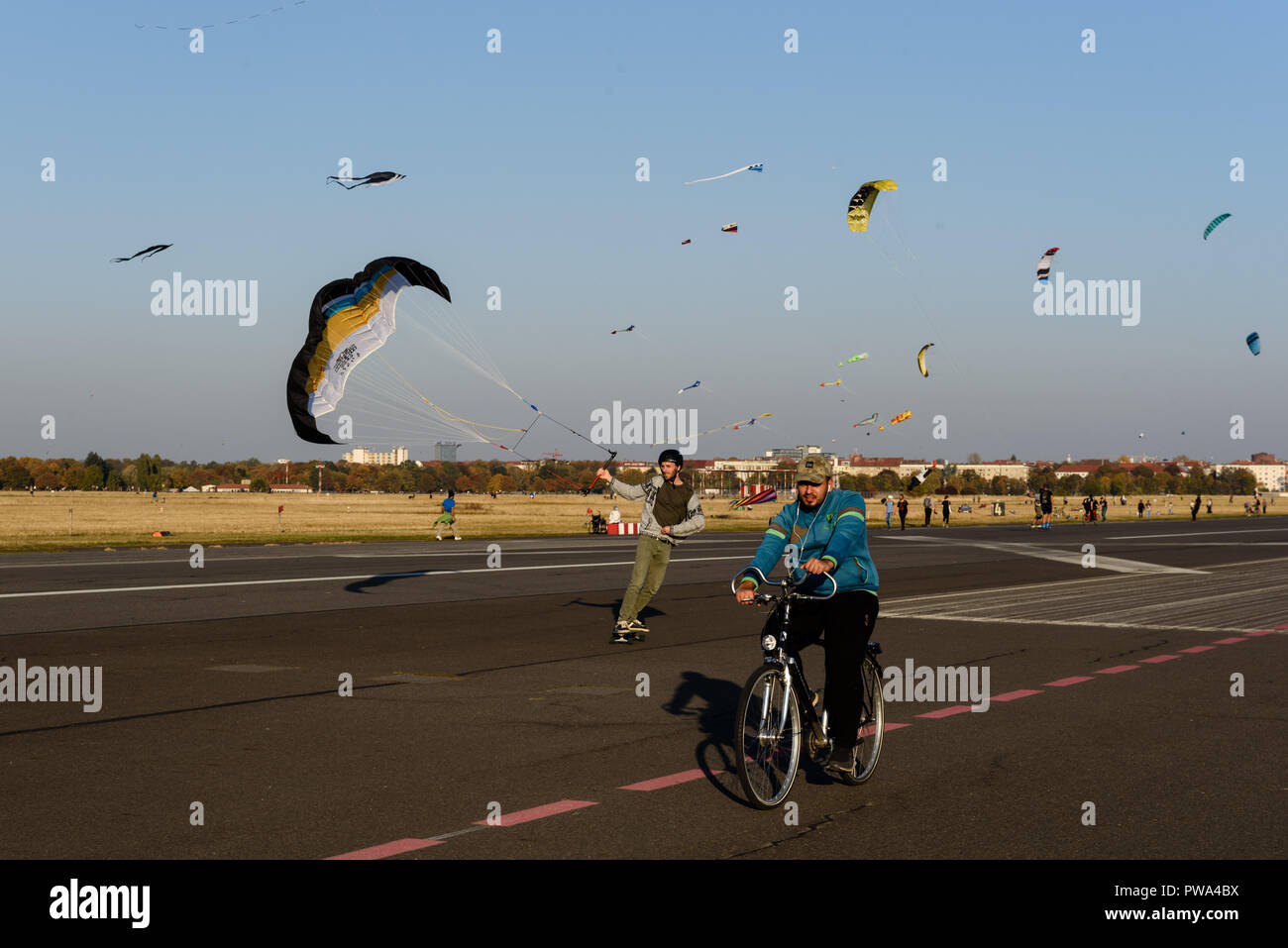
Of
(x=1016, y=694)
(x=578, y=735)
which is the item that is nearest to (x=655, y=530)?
(x=1016, y=694)

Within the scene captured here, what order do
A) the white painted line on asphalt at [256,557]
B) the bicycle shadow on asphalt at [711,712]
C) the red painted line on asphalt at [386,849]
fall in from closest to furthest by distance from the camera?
the red painted line on asphalt at [386,849], the bicycle shadow on asphalt at [711,712], the white painted line on asphalt at [256,557]

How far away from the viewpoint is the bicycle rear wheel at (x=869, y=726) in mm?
6965

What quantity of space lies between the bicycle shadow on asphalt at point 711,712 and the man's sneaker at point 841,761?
1.84 feet

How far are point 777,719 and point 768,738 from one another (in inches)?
5.2

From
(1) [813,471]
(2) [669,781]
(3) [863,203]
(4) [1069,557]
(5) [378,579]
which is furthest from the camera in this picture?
(4) [1069,557]

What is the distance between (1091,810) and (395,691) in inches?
242

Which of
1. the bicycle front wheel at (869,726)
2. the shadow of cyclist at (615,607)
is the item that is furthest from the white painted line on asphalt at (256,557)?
the bicycle front wheel at (869,726)

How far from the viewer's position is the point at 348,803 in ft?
20.6

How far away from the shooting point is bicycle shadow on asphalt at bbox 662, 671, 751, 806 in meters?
7.32

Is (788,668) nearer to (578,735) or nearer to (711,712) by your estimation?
(578,735)

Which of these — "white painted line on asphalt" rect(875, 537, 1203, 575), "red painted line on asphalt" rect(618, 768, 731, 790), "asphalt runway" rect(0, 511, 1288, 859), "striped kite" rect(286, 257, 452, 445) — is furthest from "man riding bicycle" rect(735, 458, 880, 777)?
"white painted line on asphalt" rect(875, 537, 1203, 575)

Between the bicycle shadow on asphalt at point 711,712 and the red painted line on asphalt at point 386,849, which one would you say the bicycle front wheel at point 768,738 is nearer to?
the bicycle shadow on asphalt at point 711,712

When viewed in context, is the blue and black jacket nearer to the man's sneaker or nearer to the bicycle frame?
the bicycle frame

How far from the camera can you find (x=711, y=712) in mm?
9367
